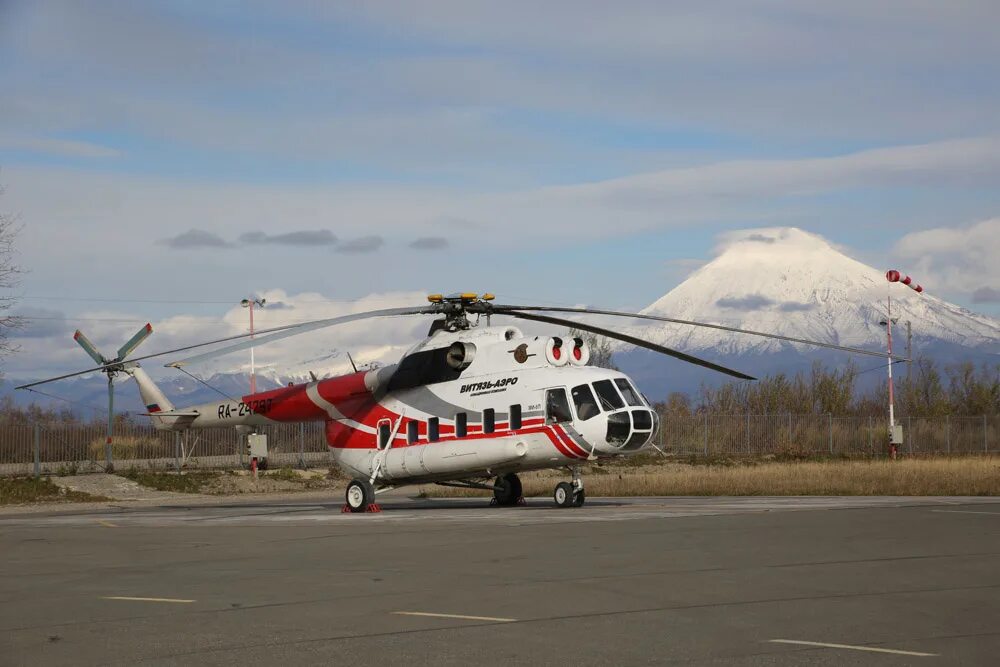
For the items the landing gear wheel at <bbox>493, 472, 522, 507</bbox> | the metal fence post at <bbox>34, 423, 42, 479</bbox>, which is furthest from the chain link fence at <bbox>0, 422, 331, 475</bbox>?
the landing gear wheel at <bbox>493, 472, 522, 507</bbox>

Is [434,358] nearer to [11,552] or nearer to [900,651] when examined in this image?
[11,552]

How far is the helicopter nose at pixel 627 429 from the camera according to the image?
79.4 feet

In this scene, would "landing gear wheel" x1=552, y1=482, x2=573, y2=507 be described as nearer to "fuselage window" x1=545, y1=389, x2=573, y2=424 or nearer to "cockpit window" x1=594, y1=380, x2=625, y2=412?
"fuselage window" x1=545, y1=389, x2=573, y2=424

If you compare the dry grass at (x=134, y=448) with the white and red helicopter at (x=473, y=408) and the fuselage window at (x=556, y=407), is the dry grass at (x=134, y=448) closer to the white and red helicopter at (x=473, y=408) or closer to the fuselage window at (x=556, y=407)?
the white and red helicopter at (x=473, y=408)

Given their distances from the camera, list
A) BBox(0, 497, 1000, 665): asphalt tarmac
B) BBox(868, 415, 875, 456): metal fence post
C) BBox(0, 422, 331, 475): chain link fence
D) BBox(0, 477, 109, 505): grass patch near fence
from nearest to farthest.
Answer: BBox(0, 497, 1000, 665): asphalt tarmac < BBox(0, 477, 109, 505): grass patch near fence < BBox(0, 422, 331, 475): chain link fence < BBox(868, 415, 875, 456): metal fence post

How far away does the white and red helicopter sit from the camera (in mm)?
24500

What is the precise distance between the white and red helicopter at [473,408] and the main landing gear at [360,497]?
0.09 feet

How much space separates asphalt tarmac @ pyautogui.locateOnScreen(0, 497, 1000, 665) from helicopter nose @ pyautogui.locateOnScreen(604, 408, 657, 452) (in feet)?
8.80

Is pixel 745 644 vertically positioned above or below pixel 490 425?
below

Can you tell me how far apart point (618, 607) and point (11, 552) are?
1117 centimetres

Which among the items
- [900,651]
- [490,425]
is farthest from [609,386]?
[900,651]

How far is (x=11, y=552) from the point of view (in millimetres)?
17969

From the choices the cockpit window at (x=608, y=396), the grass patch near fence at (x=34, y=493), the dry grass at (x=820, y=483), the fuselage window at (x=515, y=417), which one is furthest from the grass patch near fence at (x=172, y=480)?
the cockpit window at (x=608, y=396)

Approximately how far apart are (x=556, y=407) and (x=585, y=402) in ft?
2.28
